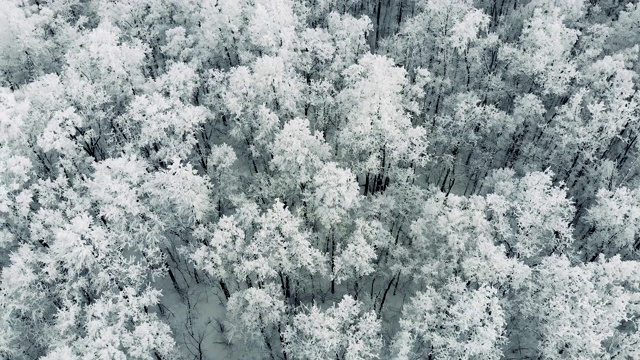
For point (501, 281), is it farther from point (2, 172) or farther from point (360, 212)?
point (2, 172)

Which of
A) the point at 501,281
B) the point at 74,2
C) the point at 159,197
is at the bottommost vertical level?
the point at 501,281

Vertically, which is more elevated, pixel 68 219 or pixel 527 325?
pixel 68 219

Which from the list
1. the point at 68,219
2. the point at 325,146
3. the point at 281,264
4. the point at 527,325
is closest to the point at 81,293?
the point at 68,219

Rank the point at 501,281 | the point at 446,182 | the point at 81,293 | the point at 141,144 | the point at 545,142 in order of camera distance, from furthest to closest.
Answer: the point at 446,182 < the point at 545,142 < the point at 141,144 < the point at 81,293 < the point at 501,281

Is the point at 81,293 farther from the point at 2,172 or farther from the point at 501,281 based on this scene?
the point at 501,281

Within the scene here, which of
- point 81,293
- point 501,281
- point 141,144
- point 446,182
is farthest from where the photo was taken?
point 446,182

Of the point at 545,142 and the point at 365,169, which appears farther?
the point at 545,142
